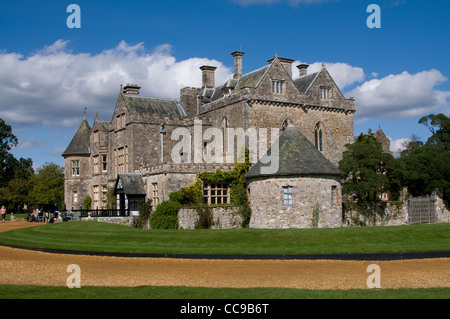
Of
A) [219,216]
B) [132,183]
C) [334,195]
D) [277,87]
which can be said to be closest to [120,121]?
[132,183]

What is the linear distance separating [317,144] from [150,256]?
23.9 m

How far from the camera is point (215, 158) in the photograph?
40.5 m

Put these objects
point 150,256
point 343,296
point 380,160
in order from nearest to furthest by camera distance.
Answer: point 343,296 → point 150,256 → point 380,160

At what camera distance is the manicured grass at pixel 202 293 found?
36.6 ft

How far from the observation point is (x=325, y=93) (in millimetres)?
41500

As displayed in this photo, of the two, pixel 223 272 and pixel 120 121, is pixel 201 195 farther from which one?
pixel 223 272

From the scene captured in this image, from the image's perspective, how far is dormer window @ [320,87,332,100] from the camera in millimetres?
41250

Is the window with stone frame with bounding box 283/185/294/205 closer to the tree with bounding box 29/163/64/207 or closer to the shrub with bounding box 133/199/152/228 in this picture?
the shrub with bounding box 133/199/152/228

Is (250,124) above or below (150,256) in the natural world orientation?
above

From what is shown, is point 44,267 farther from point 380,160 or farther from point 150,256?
point 380,160

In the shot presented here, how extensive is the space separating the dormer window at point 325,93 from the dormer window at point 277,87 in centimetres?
408

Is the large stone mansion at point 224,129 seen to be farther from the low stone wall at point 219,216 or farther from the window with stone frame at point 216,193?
the low stone wall at point 219,216
